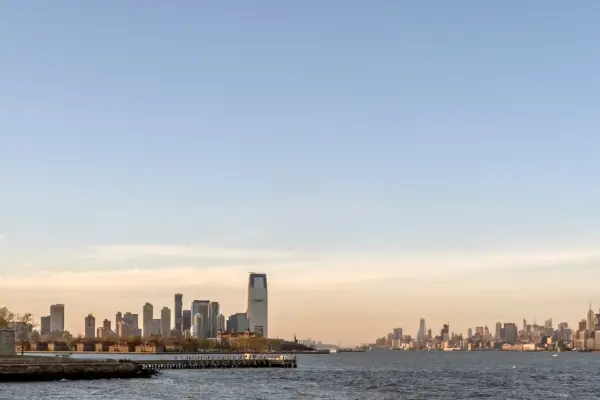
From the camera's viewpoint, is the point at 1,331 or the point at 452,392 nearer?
the point at 452,392

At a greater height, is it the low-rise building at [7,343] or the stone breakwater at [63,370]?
the low-rise building at [7,343]

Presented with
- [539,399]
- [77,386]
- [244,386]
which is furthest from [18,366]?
[539,399]

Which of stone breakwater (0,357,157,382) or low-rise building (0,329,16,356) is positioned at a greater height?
low-rise building (0,329,16,356)

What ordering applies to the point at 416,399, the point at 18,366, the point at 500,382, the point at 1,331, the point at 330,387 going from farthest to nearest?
the point at 500,382 → the point at 1,331 → the point at 330,387 → the point at 18,366 → the point at 416,399

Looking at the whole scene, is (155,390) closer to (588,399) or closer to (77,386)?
(77,386)

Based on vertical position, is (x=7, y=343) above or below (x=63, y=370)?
above

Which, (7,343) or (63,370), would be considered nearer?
(63,370)

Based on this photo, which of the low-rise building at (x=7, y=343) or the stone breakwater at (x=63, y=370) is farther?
the low-rise building at (x=7, y=343)

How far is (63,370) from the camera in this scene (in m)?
147

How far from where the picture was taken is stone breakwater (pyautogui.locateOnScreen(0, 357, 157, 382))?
454 feet

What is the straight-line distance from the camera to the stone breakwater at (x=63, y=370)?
138500mm

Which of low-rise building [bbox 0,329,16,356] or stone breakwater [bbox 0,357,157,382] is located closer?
stone breakwater [bbox 0,357,157,382]

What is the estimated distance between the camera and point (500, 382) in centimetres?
17600

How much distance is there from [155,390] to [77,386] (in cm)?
1305
